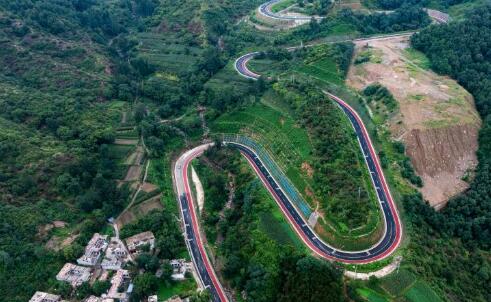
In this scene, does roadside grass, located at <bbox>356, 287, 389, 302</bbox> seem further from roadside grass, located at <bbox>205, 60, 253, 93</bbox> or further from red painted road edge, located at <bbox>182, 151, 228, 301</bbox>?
roadside grass, located at <bbox>205, 60, 253, 93</bbox>

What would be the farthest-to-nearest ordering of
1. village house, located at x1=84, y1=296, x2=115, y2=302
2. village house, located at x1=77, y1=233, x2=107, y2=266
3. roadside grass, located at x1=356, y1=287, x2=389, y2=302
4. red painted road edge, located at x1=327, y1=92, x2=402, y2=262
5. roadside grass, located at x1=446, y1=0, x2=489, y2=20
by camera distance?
roadside grass, located at x1=446, y1=0, x2=489, y2=20 < village house, located at x1=77, y1=233, x2=107, y2=266 < red painted road edge, located at x1=327, y1=92, x2=402, y2=262 < village house, located at x1=84, y1=296, x2=115, y2=302 < roadside grass, located at x1=356, y1=287, x2=389, y2=302

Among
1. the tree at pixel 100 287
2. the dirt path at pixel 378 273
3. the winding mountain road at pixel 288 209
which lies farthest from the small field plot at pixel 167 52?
the dirt path at pixel 378 273

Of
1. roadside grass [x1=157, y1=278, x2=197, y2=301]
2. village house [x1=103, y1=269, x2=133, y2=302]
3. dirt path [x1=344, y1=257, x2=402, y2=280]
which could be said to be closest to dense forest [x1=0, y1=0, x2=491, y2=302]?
village house [x1=103, y1=269, x2=133, y2=302]

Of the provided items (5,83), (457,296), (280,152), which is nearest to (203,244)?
(280,152)

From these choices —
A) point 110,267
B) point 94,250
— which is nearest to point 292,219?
point 110,267

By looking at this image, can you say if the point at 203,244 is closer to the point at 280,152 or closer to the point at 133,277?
the point at 133,277

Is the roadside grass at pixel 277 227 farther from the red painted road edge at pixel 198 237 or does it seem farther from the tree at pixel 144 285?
the tree at pixel 144 285
